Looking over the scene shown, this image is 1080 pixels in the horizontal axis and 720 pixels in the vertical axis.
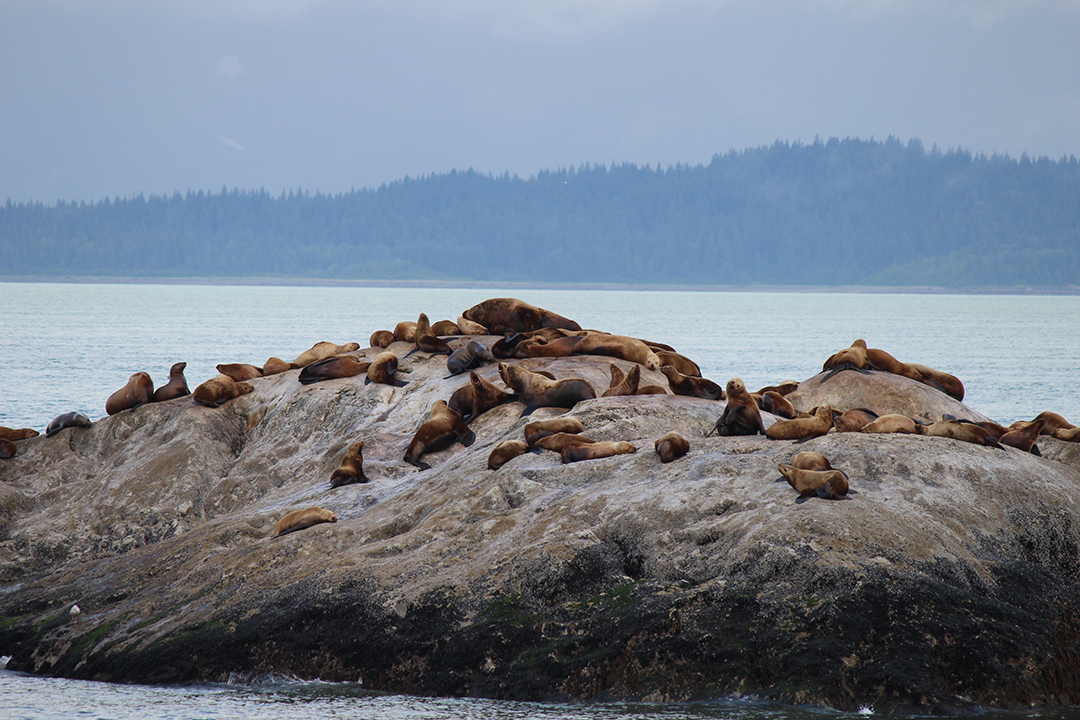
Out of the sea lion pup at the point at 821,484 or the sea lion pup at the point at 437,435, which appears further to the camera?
the sea lion pup at the point at 437,435

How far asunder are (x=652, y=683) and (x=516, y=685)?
32.7 inches

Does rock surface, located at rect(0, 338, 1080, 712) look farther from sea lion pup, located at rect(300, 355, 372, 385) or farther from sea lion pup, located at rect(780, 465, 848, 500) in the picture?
sea lion pup, located at rect(300, 355, 372, 385)

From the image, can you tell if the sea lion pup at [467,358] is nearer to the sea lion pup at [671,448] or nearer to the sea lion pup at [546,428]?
the sea lion pup at [546,428]

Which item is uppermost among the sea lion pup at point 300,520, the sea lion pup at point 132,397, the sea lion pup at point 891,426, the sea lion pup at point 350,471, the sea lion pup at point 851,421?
the sea lion pup at point 891,426

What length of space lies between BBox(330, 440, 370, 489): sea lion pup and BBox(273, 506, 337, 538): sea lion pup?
45.3 inches

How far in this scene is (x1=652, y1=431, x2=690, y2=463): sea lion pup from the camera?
7.95 metres

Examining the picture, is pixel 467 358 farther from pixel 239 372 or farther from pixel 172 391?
pixel 172 391

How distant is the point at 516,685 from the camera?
20.1 ft

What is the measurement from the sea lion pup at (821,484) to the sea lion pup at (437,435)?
3.99 metres

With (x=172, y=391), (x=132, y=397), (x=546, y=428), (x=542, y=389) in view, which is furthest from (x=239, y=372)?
(x=546, y=428)

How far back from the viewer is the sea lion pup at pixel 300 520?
329 inches

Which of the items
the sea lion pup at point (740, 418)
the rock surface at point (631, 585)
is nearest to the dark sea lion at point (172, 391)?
the rock surface at point (631, 585)

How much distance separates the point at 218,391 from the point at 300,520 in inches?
192

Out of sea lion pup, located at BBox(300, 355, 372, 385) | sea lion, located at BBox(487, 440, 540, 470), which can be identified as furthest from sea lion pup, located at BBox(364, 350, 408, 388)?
sea lion, located at BBox(487, 440, 540, 470)
